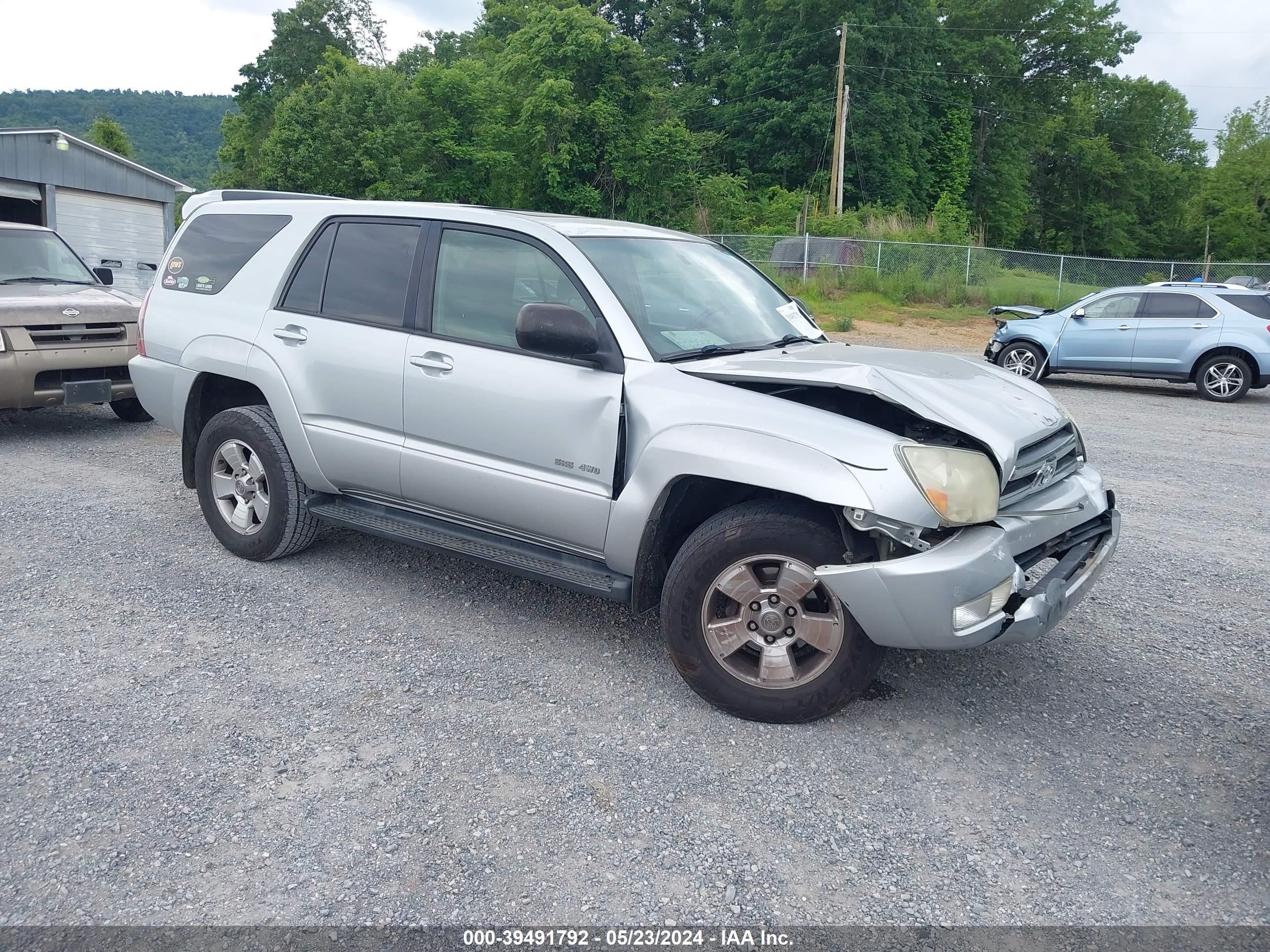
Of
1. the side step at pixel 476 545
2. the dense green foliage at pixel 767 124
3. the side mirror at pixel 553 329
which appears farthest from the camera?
the dense green foliage at pixel 767 124

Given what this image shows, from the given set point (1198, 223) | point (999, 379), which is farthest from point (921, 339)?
point (1198, 223)

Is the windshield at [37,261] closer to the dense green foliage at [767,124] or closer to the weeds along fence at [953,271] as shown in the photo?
the weeds along fence at [953,271]

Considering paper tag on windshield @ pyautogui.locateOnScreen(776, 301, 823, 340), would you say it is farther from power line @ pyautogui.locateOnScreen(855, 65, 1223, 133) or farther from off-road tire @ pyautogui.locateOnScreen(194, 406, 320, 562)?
power line @ pyautogui.locateOnScreen(855, 65, 1223, 133)

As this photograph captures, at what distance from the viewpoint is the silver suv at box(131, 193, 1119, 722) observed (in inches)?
135

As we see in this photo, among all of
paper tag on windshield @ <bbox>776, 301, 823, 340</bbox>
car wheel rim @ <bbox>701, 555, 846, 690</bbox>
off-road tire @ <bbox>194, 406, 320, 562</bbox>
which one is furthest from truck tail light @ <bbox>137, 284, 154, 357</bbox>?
car wheel rim @ <bbox>701, 555, 846, 690</bbox>

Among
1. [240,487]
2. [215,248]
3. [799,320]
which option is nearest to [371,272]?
[215,248]

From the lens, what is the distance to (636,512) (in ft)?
12.5

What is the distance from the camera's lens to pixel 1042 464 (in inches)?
151

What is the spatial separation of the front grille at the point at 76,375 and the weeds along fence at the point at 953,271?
66.1ft

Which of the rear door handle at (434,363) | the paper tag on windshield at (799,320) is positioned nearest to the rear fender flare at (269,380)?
the rear door handle at (434,363)

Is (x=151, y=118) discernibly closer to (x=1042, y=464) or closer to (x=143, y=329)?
(x=143, y=329)

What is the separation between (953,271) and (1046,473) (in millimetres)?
24906

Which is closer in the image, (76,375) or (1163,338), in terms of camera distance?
(76,375)

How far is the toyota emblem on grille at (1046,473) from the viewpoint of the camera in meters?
3.82
